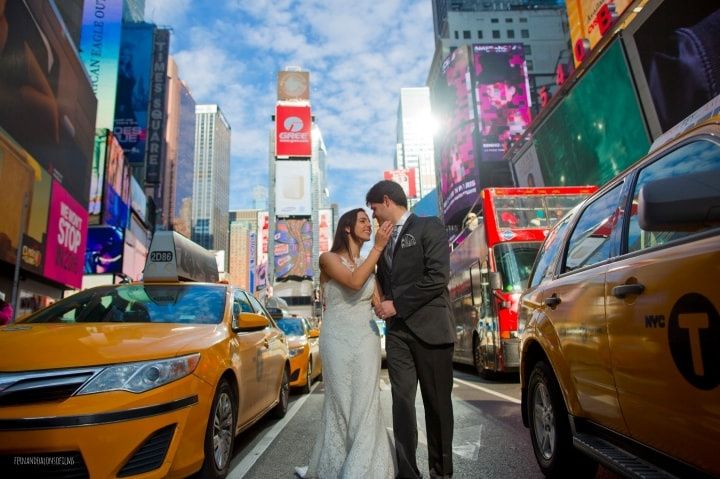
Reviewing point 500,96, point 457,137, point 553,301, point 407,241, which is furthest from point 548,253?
point 457,137

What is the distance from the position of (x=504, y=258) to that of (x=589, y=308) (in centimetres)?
696

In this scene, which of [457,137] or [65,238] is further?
[457,137]

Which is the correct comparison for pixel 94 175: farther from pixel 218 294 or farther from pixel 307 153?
pixel 307 153

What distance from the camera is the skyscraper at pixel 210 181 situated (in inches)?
5561

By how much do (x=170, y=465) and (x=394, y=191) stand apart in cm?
208

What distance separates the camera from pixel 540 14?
7869cm

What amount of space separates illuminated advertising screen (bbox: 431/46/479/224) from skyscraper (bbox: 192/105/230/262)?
93.7m

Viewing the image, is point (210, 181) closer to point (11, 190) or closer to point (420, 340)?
point (11, 190)

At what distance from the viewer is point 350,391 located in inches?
119

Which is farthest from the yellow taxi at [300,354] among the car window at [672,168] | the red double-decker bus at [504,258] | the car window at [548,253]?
the car window at [672,168]

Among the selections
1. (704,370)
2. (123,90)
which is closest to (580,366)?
(704,370)

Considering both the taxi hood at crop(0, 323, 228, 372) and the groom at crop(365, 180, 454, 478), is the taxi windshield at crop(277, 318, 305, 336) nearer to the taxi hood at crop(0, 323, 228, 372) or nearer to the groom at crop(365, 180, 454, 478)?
the taxi hood at crop(0, 323, 228, 372)

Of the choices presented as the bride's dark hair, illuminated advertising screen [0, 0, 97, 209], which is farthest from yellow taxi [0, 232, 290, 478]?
illuminated advertising screen [0, 0, 97, 209]

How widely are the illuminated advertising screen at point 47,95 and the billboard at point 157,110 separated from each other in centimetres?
1771
